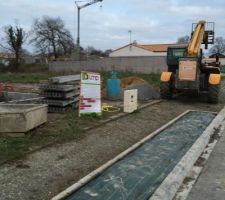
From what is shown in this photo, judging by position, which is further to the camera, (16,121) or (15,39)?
(15,39)

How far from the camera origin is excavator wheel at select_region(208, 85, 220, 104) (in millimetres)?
17331

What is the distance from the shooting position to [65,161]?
734 centimetres

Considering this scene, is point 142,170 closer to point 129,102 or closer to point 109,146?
point 109,146

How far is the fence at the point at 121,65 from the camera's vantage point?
1884 inches

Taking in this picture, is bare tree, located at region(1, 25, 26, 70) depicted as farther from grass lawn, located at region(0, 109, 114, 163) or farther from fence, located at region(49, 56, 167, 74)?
grass lawn, located at region(0, 109, 114, 163)

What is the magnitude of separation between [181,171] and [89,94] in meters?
5.36

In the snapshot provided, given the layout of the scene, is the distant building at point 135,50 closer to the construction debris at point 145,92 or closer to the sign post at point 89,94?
the construction debris at point 145,92

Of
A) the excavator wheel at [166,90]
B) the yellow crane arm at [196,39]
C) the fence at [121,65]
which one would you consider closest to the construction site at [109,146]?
the yellow crane arm at [196,39]

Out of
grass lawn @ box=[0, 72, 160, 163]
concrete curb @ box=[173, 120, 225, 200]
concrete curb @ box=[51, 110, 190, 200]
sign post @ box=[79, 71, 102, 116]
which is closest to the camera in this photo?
concrete curb @ box=[51, 110, 190, 200]

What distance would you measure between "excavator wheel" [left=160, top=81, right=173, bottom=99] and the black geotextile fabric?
7150 mm

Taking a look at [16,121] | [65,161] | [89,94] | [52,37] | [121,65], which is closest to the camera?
[65,161]

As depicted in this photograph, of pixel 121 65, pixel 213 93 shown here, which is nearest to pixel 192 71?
pixel 213 93

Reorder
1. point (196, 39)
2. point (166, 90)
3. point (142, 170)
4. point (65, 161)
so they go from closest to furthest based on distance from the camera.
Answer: point (142, 170), point (65, 161), point (166, 90), point (196, 39)

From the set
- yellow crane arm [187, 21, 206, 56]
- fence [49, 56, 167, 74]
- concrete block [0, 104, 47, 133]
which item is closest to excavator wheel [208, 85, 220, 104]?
yellow crane arm [187, 21, 206, 56]
